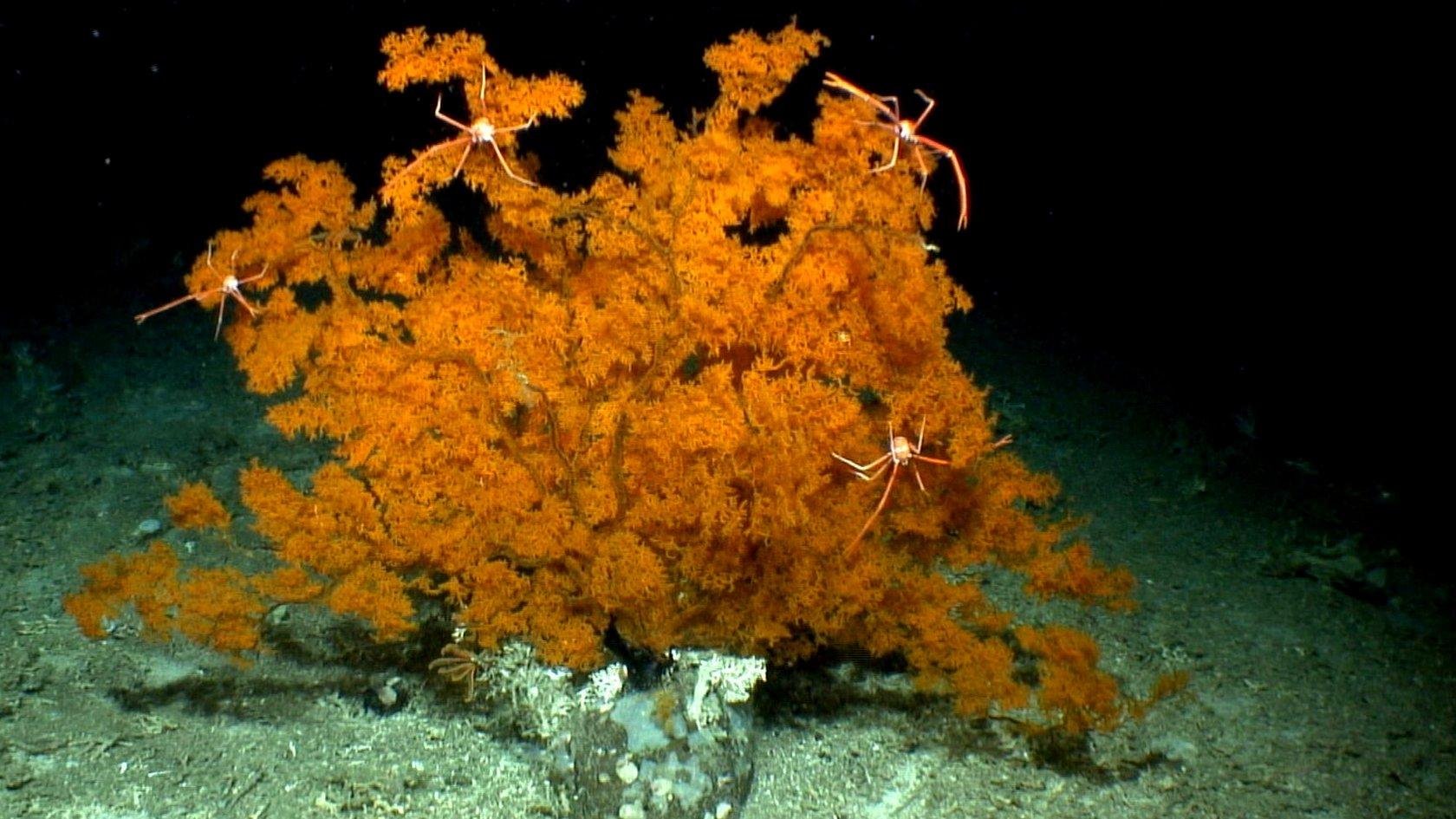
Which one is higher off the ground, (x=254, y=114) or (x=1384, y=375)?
(x=1384, y=375)

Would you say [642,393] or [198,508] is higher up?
[642,393]

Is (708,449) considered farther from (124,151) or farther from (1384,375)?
(124,151)

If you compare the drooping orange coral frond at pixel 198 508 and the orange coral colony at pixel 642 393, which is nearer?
the orange coral colony at pixel 642 393

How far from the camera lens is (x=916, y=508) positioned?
10.7 feet

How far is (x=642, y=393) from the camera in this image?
112 inches

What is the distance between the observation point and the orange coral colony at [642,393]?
2.73m

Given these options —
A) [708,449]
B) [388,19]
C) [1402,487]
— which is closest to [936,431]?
[708,449]

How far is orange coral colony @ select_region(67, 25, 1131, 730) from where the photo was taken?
8.95 feet

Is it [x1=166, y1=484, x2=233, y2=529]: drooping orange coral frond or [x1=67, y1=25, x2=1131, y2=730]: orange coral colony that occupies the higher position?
[x1=67, y1=25, x2=1131, y2=730]: orange coral colony

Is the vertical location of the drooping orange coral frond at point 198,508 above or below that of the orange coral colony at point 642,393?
below

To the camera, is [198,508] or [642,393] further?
[198,508]

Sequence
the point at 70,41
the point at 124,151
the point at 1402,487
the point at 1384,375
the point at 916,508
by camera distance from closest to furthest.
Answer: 1. the point at 916,508
2. the point at 1402,487
3. the point at 1384,375
4. the point at 70,41
5. the point at 124,151

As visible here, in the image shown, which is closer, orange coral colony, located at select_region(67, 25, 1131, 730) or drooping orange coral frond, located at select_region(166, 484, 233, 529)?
orange coral colony, located at select_region(67, 25, 1131, 730)

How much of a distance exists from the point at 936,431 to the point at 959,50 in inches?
457
